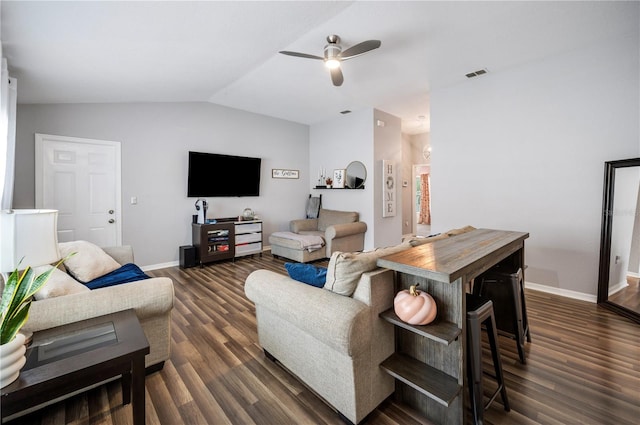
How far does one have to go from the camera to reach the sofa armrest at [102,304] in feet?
4.82

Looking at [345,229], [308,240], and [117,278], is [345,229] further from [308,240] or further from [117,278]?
[117,278]

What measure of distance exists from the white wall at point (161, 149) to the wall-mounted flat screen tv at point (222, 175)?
143 millimetres

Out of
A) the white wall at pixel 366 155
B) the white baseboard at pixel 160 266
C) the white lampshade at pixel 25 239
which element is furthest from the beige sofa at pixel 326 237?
the white lampshade at pixel 25 239

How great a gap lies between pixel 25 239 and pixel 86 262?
128cm

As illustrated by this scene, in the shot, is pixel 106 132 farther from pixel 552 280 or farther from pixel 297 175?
pixel 552 280

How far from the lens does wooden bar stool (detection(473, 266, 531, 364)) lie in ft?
6.72

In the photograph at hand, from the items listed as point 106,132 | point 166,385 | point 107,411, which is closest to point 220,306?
point 166,385

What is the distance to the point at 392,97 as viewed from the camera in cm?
474

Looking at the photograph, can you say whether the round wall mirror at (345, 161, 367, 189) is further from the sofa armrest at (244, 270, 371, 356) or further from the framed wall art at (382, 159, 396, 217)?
the sofa armrest at (244, 270, 371, 356)

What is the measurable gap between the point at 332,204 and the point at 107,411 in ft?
16.5

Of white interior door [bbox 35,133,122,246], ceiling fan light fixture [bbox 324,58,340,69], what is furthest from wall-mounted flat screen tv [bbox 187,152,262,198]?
ceiling fan light fixture [bbox 324,58,340,69]

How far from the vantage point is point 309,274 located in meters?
1.88

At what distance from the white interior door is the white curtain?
3.31 feet

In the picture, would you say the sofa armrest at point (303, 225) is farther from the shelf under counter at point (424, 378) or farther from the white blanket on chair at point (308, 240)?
the shelf under counter at point (424, 378)
